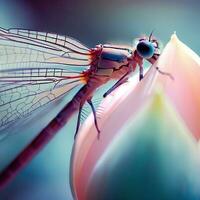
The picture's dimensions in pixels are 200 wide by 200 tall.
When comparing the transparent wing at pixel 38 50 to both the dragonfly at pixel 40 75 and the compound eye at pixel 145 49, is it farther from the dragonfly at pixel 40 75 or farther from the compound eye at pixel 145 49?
the compound eye at pixel 145 49

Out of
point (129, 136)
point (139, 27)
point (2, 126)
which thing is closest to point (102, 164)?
point (129, 136)

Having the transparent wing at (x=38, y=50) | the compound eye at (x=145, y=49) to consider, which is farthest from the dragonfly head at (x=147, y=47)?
the transparent wing at (x=38, y=50)

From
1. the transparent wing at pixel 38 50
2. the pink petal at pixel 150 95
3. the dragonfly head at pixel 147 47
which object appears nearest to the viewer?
the pink petal at pixel 150 95

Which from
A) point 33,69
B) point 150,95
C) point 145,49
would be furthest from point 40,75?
point 150,95

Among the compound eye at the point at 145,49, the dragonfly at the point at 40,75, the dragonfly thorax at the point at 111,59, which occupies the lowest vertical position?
the dragonfly at the point at 40,75

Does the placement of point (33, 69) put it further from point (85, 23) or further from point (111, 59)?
point (85, 23)

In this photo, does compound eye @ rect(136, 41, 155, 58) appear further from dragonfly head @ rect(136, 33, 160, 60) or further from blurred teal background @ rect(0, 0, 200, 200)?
blurred teal background @ rect(0, 0, 200, 200)
